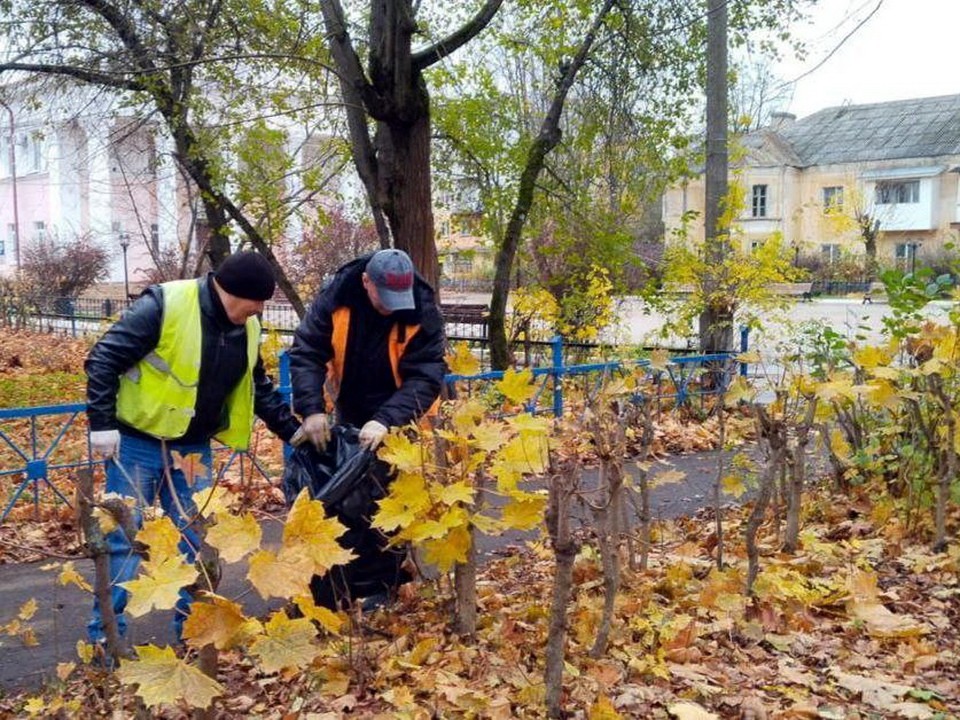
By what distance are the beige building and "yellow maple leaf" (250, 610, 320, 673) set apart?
45198 mm

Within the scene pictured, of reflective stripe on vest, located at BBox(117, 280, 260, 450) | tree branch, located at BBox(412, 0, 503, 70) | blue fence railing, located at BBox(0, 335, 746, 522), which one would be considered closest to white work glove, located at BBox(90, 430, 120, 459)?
reflective stripe on vest, located at BBox(117, 280, 260, 450)

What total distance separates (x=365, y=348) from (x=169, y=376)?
31.1 inches

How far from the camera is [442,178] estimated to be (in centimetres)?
1141

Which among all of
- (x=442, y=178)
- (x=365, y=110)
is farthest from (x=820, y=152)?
(x=365, y=110)

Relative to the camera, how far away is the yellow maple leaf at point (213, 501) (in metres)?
2.27

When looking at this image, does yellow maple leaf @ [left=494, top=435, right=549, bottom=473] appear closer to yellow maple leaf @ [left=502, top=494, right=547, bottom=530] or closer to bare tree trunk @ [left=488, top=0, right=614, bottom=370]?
yellow maple leaf @ [left=502, top=494, right=547, bottom=530]

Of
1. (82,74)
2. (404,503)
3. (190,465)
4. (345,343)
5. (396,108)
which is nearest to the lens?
(404,503)

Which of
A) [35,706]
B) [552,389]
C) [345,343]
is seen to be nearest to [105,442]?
[35,706]

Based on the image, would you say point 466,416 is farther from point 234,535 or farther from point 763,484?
point 763,484

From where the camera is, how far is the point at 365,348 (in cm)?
384

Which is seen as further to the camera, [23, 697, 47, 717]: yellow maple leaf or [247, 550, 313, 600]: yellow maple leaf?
[23, 697, 47, 717]: yellow maple leaf

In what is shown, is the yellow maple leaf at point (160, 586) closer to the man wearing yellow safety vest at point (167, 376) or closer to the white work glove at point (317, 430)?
the man wearing yellow safety vest at point (167, 376)

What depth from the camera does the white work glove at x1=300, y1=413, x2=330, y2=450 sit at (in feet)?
12.0

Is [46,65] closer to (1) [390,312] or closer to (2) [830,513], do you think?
(1) [390,312]
